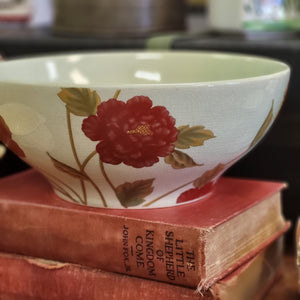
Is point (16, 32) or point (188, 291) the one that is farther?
point (16, 32)

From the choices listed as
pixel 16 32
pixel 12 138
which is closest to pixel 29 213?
pixel 12 138

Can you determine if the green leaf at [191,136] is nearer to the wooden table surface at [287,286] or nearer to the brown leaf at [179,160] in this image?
the brown leaf at [179,160]

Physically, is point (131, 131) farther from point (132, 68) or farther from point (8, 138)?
point (132, 68)

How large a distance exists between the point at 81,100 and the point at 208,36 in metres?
0.41

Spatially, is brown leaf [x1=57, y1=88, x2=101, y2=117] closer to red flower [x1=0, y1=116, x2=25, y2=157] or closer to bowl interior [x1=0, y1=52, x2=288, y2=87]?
red flower [x1=0, y1=116, x2=25, y2=157]

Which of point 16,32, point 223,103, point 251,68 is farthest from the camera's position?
point 16,32

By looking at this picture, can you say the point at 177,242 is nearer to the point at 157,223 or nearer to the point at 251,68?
the point at 157,223

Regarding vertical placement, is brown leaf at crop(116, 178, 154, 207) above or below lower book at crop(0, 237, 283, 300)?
above

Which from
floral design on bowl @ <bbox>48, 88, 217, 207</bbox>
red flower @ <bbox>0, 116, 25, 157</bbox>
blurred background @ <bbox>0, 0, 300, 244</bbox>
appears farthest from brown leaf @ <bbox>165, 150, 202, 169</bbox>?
blurred background @ <bbox>0, 0, 300, 244</bbox>

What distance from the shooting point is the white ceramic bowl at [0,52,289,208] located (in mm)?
442

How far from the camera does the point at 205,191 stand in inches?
21.1

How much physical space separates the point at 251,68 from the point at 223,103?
15cm

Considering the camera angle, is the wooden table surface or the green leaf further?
the wooden table surface

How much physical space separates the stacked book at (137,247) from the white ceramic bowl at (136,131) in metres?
0.02
